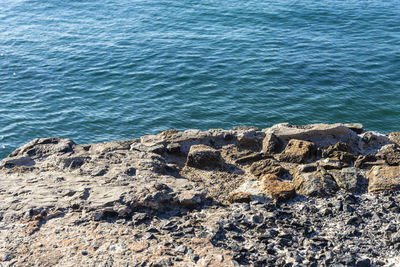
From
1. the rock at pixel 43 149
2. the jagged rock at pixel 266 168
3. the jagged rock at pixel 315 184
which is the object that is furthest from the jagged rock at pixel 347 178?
the rock at pixel 43 149

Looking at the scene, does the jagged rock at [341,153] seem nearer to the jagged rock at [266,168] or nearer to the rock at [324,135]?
the rock at [324,135]

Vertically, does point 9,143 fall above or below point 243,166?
below

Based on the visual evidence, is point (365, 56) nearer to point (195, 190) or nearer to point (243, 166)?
point (243, 166)

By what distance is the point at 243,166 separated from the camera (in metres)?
11.1

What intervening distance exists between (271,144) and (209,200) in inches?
112

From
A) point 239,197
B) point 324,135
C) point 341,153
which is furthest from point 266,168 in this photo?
point 324,135

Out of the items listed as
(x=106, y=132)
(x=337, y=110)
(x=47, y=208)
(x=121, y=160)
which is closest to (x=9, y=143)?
(x=106, y=132)

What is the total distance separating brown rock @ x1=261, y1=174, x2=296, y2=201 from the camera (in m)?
9.45

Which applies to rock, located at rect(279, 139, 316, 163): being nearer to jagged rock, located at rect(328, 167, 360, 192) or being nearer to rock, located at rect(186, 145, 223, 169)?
jagged rock, located at rect(328, 167, 360, 192)

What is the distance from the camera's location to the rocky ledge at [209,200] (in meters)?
7.86

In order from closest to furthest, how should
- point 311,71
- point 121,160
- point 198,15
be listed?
point 121,160 → point 311,71 → point 198,15

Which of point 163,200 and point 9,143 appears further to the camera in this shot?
point 9,143

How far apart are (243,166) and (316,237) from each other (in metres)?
3.26

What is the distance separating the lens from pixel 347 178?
9.96m
